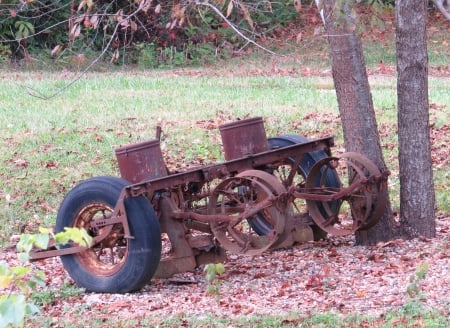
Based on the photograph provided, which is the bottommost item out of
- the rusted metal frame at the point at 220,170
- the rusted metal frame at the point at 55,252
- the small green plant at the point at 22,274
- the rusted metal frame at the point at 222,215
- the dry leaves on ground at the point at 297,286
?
the dry leaves on ground at the point at 297,286

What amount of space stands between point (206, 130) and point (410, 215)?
5.23 meters

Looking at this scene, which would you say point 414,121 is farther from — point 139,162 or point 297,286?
point 139,162

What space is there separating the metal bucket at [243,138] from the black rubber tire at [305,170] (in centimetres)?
53

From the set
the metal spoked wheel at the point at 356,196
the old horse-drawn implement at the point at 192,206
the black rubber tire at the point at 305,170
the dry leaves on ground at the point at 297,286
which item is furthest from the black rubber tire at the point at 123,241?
the black rubber tire at the point at 305,170

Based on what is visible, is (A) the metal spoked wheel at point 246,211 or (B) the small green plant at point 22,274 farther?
(A) the metal spoked wheel at point 246,211

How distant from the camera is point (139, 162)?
296 inches

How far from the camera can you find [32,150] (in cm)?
1241

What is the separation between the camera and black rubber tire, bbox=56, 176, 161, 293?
6.98 m

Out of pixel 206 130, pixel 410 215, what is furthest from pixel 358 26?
pixel 206 130

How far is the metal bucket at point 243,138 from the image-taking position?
7.93 m

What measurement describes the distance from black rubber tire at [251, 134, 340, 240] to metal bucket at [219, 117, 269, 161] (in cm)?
53

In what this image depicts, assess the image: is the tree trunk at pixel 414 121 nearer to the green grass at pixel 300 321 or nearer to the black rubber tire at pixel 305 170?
the black rubber tire at pixel 305 170

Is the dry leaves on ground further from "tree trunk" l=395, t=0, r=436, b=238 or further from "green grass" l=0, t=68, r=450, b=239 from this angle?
"green grass" l=0, t=68, r=450, b=239

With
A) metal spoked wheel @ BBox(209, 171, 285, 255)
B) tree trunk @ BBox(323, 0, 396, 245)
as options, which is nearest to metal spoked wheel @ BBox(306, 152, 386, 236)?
tree trunk @ BBox(323, 0, 396, 245)
